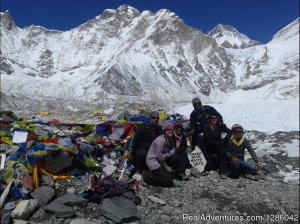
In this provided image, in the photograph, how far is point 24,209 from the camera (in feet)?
17.0

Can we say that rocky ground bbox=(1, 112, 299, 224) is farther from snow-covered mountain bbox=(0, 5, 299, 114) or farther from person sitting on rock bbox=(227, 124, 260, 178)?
snow-covered mountain bbox=(0, 5, 299, 114)

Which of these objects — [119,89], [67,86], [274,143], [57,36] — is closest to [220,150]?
[274,143]

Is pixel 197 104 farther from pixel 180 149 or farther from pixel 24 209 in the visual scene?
pixel 24 209

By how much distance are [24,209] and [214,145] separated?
11.9 feet

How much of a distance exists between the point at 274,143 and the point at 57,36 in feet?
333

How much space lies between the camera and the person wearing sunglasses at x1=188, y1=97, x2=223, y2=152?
313 inches

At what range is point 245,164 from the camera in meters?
7.47

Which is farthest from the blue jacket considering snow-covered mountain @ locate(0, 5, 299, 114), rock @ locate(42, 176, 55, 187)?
snow-covered mountain @ locate(0, 5, 299, 114)

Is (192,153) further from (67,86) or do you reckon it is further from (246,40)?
(246,40)

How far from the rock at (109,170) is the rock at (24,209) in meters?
1.69

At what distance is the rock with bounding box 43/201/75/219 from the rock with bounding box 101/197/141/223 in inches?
17.0

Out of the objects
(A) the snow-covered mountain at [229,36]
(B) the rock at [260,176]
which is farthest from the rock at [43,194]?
(A) the snow-covered mountain at [229,36]

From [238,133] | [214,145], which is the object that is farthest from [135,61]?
[238,133]

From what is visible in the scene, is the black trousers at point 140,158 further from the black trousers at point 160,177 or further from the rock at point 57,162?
the rock at point 57,162
